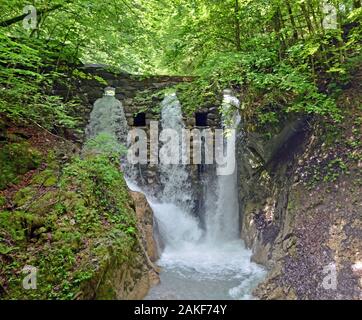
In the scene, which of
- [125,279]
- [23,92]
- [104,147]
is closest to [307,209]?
[125,279]

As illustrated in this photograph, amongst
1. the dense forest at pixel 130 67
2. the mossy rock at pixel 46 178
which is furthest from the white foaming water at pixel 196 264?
the mossy rock at pixel 46 178

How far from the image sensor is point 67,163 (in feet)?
16.1

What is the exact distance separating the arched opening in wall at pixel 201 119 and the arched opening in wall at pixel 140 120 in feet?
5.29

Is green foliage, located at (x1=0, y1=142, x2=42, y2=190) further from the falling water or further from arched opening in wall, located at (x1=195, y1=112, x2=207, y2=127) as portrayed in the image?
arched opening in wall, located at (x1=195, y1=112, x2=207, y2=127)

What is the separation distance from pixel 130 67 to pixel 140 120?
2106 millimetres

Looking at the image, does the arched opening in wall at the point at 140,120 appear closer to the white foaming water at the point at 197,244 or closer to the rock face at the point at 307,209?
the white foaming water at the point at 197,244

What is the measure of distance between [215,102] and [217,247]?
4311mm

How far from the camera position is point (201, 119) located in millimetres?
9484

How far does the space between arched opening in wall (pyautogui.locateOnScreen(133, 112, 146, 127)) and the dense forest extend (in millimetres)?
1860

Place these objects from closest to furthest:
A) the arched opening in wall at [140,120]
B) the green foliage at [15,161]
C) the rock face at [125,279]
→ the rock face at [125,279] → the green foliage at [15,161] → the arched opening in wall at [140,120]

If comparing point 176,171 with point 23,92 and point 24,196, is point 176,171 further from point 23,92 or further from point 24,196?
point 24,196

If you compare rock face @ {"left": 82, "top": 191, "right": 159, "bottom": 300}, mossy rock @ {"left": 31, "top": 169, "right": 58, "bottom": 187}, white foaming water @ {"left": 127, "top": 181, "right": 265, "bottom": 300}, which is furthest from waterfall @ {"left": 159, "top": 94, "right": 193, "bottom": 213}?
mossy rock @ {"left": 31, "top": 169, "right": 58, "bottom": 187}

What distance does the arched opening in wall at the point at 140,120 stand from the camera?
9.36 metres
